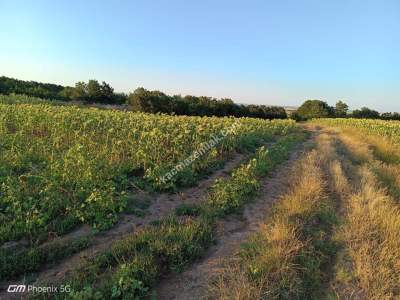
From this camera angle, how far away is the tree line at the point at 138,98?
38906 mm

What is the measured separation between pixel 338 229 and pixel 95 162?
16.3ft

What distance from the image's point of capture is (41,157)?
7824 millimetres

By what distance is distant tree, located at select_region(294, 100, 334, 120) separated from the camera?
69.1 m

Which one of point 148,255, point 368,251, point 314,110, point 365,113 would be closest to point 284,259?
point 368,251

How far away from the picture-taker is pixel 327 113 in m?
69.8

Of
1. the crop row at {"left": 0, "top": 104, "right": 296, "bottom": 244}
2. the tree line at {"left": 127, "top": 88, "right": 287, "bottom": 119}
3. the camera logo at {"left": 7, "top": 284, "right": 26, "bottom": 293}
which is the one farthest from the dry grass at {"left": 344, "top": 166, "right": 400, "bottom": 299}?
the tree line at {"left": 127, "top": 88, "right": 287, "bottom": 119}

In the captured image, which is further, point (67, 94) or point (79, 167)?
point (67, 94)

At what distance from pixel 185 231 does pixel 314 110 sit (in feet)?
232

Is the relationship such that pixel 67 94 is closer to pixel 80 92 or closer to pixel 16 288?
pixel 80 92

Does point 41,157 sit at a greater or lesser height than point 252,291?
greater

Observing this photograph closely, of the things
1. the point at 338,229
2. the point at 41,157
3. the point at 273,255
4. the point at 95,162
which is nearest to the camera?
the point at 273,255

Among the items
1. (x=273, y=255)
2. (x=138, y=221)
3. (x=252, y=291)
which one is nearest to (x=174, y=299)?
(x=252, y=291)

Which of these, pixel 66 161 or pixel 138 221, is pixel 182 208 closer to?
pixel 138 221

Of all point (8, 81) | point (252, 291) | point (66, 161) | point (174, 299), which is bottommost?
point (174, 299)
